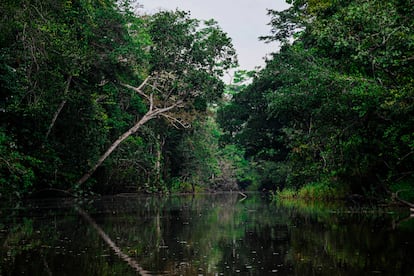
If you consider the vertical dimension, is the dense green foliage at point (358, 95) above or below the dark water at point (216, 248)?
above

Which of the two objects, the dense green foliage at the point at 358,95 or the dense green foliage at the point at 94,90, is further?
the dense green foliage at the point at 94,90

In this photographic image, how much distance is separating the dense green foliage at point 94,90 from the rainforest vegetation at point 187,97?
0.09 meters

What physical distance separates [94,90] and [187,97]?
7115 mm

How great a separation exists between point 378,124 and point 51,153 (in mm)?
16820

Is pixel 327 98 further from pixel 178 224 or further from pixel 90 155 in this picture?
pixel 90 155

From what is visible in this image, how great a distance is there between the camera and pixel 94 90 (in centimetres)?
2842

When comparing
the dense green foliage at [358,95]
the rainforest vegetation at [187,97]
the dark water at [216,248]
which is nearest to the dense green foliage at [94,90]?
the rainforest vegetation at [187,97]

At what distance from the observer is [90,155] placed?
28031mm

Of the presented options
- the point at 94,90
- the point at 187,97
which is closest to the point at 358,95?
the point at 94,90

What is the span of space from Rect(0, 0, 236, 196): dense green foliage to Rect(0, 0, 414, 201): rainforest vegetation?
89 millimetres

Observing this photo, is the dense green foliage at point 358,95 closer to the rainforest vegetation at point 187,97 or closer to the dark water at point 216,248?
the rainforest vegetation at point 187,97

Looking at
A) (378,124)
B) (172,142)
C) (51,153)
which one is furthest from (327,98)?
(172,142)

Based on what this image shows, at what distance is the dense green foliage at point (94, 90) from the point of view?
19.5 m

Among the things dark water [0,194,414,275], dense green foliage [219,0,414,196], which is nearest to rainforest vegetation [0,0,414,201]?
dense green foliage [219,0,414,196]
